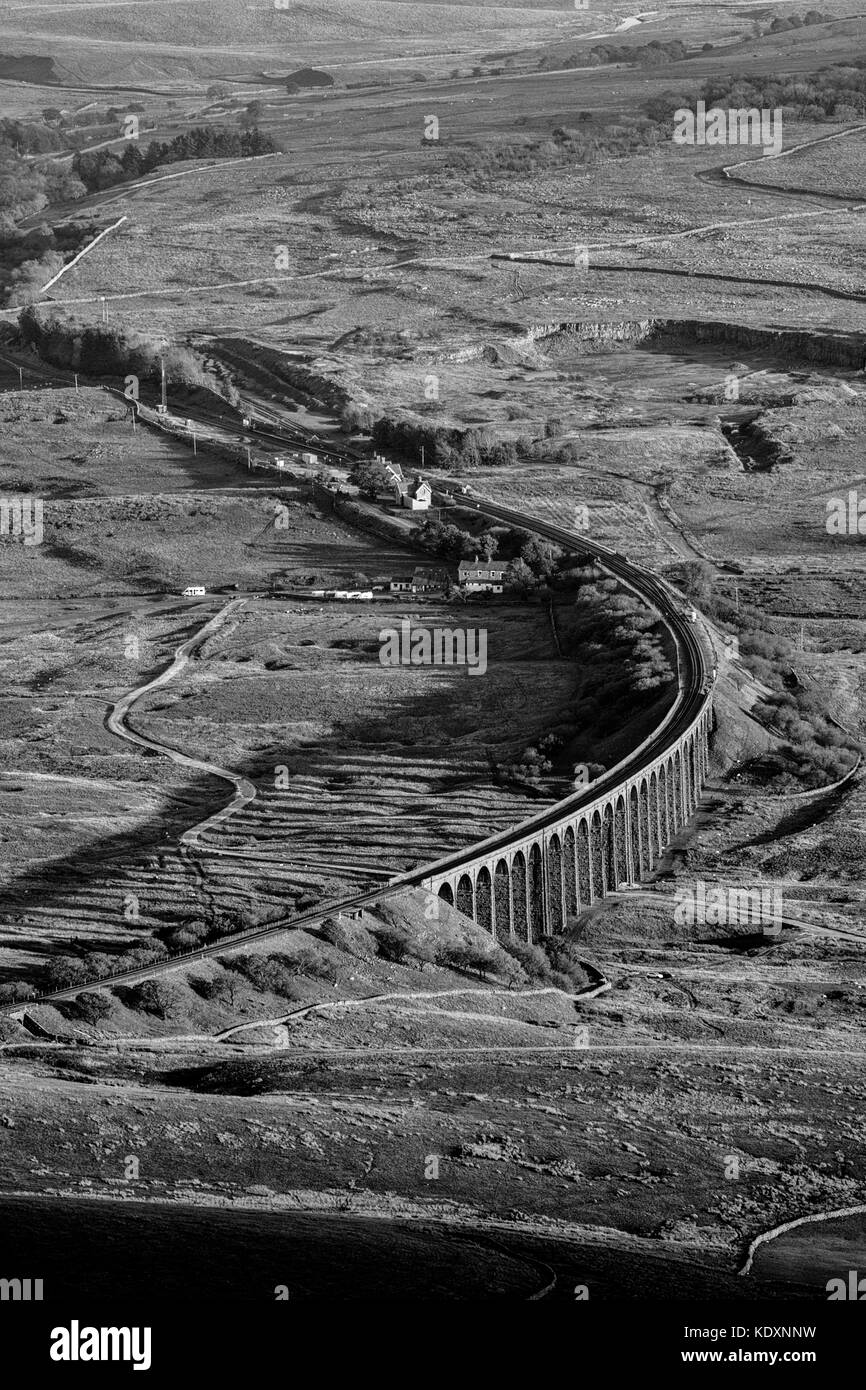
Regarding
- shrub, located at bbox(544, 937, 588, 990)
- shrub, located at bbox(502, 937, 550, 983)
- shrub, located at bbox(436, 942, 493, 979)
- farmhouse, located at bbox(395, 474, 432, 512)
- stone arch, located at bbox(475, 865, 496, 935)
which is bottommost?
shrub, located at bbox(544, 937, 588, 990)

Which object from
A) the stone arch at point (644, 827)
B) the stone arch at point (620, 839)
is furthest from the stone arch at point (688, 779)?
the stone arch at point (620, 839)

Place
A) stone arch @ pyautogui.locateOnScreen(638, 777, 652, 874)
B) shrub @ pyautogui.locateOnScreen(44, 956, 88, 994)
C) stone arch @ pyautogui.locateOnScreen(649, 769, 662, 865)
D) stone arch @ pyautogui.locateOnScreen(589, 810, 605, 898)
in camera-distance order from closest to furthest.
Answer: shrub @ pyautogui.locateOnScreen(44, 956, 88, 994), stone arch @ pyautogui.locateOnScreen(589, 810, 605, 898), stone arch @ pyautogui.locateOnScreen(638, 777, 652, 874), stone arch @ pyautogui.locateOnScreen(649, 769, 662, 865)

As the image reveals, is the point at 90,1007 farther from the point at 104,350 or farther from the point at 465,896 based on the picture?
the point at 104,350

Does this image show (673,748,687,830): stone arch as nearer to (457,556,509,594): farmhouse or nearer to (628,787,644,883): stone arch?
(628,787,644,883): stone arch

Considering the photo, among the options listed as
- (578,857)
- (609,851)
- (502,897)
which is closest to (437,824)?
(578,857)

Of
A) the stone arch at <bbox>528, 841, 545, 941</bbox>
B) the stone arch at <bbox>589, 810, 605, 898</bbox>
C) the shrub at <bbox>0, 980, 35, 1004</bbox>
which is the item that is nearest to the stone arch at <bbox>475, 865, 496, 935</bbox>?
the stone arch at <bbox>528, 841, 545, 941</bbox>

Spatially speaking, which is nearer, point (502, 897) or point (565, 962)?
point (565, 962)

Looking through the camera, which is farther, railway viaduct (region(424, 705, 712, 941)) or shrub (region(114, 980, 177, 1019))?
railway viaduct (region(424, 705, 712, 941))

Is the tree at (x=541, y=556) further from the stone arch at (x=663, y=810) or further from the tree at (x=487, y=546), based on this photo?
the stone arch at (x=663, y=810)
